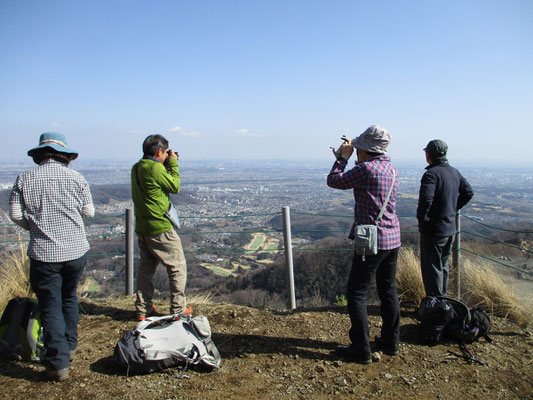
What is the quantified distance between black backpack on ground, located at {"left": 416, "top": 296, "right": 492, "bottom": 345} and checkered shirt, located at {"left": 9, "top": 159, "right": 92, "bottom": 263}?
3231 millimetres

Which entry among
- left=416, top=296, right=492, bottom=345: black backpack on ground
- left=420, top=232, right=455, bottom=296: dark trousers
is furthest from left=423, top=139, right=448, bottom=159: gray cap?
left=416, top=296, right=492, bottom=345: black backpack on ground

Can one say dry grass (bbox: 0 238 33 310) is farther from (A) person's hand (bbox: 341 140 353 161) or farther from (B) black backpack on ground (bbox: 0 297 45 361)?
(A) person's hand (bbox: 341 140 353 161)

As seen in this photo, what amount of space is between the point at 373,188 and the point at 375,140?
1.30 ft

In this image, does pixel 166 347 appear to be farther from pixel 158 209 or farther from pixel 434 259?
pixel 434 259

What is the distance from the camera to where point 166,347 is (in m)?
2.95

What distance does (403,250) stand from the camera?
203 inches

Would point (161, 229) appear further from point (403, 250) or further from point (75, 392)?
point (403, 250)

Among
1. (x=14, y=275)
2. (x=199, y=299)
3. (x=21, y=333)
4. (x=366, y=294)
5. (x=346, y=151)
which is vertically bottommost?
(x=199, y=299)

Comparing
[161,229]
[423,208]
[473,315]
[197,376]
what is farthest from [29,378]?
[473,315]

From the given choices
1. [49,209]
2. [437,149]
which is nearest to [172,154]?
[49,209]

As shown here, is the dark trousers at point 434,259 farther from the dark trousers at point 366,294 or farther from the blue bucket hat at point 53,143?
the blue bucket hat at point 53,143

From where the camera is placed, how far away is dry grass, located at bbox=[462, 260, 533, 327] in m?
4.16

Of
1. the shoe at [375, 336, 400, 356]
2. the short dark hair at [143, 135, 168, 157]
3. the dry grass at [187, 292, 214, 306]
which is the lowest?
the dry grass at [187, 292, 214, 306]

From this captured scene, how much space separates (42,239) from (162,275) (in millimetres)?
6396
